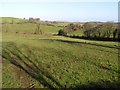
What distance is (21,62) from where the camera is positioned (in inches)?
678

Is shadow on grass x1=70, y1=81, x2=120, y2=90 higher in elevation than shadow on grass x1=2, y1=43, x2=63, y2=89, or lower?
lower

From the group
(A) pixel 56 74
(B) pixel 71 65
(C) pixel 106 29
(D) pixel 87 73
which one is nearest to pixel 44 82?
(A) pixel 56 74

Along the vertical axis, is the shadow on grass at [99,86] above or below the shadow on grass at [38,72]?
below

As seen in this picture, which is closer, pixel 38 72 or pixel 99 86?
pixel 99 86

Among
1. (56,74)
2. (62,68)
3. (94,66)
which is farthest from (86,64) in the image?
(56,74)

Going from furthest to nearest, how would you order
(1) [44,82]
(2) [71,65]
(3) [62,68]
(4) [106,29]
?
(4) [106,29], (2) [71,65], (3) [62,68], (1) [44,82]

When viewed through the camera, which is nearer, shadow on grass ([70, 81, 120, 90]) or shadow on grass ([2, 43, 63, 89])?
shadow on grass ([70, 81, 120, 90])

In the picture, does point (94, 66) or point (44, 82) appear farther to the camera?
point (94, 66)

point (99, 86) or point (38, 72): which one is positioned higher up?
point (38, 72)

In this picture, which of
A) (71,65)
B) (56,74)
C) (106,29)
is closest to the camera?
(56,74)

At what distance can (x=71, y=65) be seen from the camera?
16391mm

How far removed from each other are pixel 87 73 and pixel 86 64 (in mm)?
2879

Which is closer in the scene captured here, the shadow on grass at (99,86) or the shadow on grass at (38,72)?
the shadow on grass at (99,86)

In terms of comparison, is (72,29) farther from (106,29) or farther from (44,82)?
(44,82)
